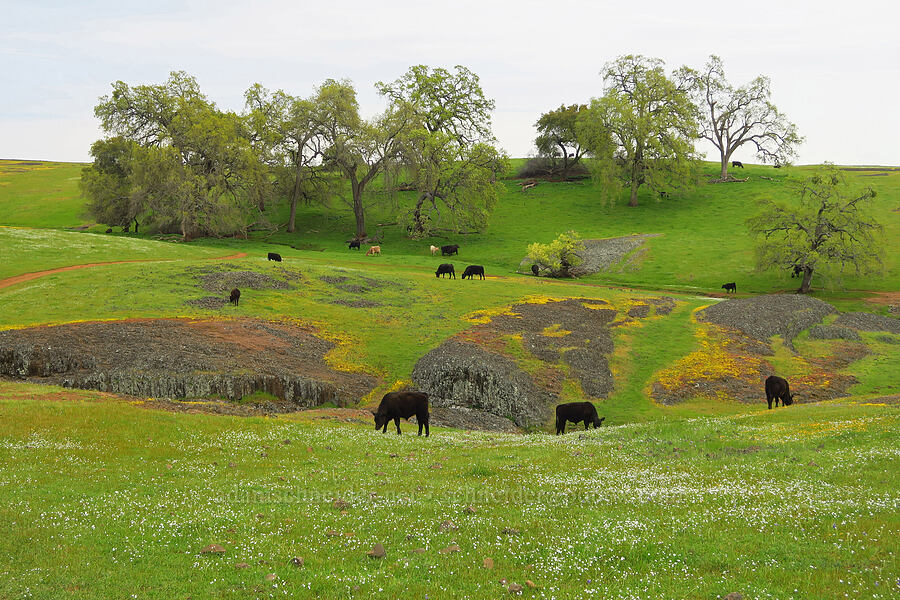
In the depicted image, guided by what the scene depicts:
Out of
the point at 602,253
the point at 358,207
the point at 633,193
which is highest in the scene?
the point at 633,193

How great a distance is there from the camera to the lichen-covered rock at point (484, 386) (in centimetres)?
3559

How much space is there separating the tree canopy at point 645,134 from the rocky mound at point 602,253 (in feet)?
62.4

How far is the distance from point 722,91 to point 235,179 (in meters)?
102

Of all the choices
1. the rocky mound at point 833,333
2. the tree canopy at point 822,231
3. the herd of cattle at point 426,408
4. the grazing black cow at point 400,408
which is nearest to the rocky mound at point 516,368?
the herd of cattle at point 426,408

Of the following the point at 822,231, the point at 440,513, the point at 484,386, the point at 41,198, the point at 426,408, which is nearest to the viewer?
the point at 440,513

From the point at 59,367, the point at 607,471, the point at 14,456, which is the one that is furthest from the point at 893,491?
the point at 59,367

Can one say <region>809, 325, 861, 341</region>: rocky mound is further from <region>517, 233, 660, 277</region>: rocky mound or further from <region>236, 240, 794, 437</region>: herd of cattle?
<region>517, 233, 660, 277</region>: rocky mound

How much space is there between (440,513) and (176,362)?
26.2 m

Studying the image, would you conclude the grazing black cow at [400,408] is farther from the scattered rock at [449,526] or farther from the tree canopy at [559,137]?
the tree canopy at [559,137]

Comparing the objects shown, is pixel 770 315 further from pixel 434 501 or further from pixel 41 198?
pixel 41 198

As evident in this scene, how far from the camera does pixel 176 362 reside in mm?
32562

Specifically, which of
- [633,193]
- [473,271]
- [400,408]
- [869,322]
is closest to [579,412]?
[400,408]

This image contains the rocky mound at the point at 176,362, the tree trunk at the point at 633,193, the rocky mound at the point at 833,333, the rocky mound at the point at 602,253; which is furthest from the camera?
the tree trunk at the point at 633,193

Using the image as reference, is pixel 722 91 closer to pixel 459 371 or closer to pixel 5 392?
pixel 459 371
